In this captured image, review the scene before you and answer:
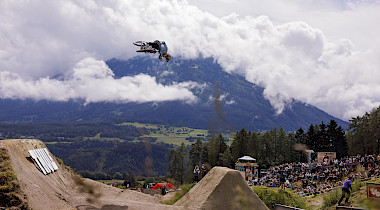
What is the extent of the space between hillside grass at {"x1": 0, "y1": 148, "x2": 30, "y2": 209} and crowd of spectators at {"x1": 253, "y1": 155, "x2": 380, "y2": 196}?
2740cm

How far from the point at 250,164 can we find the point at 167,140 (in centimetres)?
12444

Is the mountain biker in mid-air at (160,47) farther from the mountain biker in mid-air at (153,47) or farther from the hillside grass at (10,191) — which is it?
the hillside grass at (10,191)

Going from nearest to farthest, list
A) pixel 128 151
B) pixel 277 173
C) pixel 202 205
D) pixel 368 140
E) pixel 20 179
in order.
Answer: pixel 20 179, pixel 202 205, pixel 277 173, pixel 368 140, pixel 128 151

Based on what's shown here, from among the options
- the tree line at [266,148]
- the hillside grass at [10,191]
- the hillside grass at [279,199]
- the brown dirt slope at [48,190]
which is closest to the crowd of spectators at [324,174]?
the hillside grass at [279,199]

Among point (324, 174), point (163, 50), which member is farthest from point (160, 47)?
point (324, 174)

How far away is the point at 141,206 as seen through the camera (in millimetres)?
19469

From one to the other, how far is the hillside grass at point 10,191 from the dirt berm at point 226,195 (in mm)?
A: 11244

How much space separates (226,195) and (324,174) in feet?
84.6

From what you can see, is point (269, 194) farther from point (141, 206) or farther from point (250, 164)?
point (250, 164)

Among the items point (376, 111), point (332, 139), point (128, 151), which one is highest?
point (376, 111)

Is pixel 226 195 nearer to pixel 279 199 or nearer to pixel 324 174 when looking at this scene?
pixel 279 199

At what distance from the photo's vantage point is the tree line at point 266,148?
254 ft

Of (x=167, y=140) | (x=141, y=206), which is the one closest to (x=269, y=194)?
(x=141, y=206)

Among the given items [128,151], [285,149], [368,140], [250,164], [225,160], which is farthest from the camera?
[128,151]
